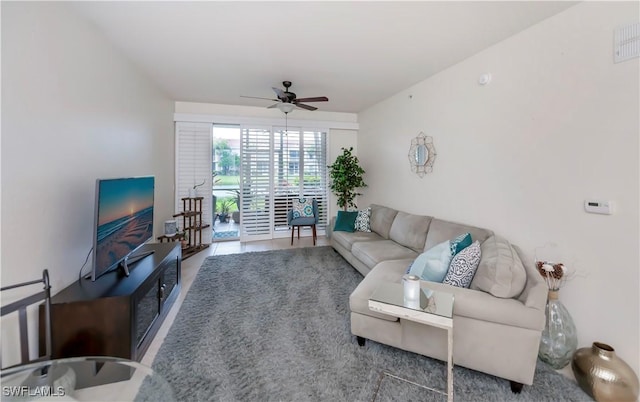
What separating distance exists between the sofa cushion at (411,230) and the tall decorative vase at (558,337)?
4.37 feet

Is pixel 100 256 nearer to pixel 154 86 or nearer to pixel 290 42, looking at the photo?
pixel 290 42

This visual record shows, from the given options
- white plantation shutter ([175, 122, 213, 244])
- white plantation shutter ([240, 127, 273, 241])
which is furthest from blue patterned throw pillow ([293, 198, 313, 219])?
white plantation shutter ([175, 122, 213, 244])

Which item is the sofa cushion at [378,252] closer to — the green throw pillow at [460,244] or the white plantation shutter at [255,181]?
the green throw pillow at [460,244]

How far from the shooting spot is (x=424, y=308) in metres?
1.47

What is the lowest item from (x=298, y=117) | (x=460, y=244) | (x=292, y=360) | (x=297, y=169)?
(x=292, y=360)

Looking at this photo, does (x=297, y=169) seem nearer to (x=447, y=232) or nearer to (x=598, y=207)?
(x=447, y=232)

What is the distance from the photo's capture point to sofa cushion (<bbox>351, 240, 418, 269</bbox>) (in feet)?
9.57

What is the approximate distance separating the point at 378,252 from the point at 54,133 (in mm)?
3058

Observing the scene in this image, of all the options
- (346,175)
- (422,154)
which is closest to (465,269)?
(422,154)

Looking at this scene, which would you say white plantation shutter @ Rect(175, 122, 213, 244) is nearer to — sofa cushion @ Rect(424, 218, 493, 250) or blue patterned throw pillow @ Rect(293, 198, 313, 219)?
blue patterned throw pillow @ Rect(293, 198, 313, 219)

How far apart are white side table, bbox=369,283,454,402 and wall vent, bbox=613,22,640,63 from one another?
192 cm

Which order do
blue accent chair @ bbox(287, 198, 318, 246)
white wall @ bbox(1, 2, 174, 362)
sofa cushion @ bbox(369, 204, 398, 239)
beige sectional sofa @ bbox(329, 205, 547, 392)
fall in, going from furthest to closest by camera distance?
blue accent chair @ bbox(287, 198, 318, 246)
sofa cushion @ bbox(369, 204, 398, 239)
beige sectional sofa @ bbox(329, 205, 547, 392)
white wall @ bbox(1, 2, 174, 362)

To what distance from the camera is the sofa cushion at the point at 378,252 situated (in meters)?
2.92

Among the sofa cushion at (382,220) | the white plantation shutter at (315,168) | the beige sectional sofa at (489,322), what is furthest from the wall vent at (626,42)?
the white plantation shutter at (315,168)
